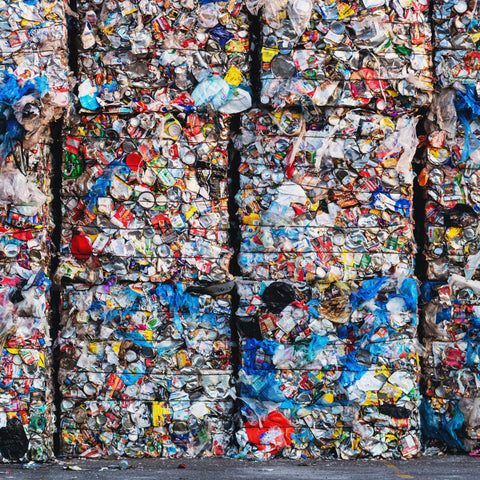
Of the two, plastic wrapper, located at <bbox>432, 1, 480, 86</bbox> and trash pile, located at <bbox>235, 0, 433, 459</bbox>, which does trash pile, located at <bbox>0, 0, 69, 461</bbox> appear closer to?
trash pile, located at <bbox>235, 0, 433, 459</bbox>

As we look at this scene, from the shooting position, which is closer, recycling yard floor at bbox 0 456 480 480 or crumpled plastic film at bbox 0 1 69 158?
recycling yard floor at bbox 0 456 480 480

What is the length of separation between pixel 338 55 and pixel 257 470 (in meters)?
1.73

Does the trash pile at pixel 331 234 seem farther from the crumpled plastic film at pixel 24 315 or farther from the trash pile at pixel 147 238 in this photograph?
the crumpled plastic film at pixel 24 315

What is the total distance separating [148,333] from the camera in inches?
110

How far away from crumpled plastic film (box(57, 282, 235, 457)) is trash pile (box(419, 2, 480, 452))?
90cm

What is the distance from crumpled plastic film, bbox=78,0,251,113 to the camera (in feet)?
9.11

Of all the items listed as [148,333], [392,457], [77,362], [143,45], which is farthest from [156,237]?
[392,457]

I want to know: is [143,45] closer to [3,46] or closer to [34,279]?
[3,46]

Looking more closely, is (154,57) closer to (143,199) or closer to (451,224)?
(143,199)

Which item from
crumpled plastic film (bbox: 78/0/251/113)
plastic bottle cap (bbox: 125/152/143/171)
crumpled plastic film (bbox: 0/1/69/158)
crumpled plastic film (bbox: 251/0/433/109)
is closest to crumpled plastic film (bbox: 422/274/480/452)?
crumpled plastic film (bbox: 251/0/433/109)

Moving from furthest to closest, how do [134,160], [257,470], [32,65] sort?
1. [134,160]
2. [32,65]
3. [257,470]

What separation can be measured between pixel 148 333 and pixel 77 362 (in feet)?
1.06

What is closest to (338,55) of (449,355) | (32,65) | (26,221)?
(32,65)

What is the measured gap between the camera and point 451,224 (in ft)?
9.44
